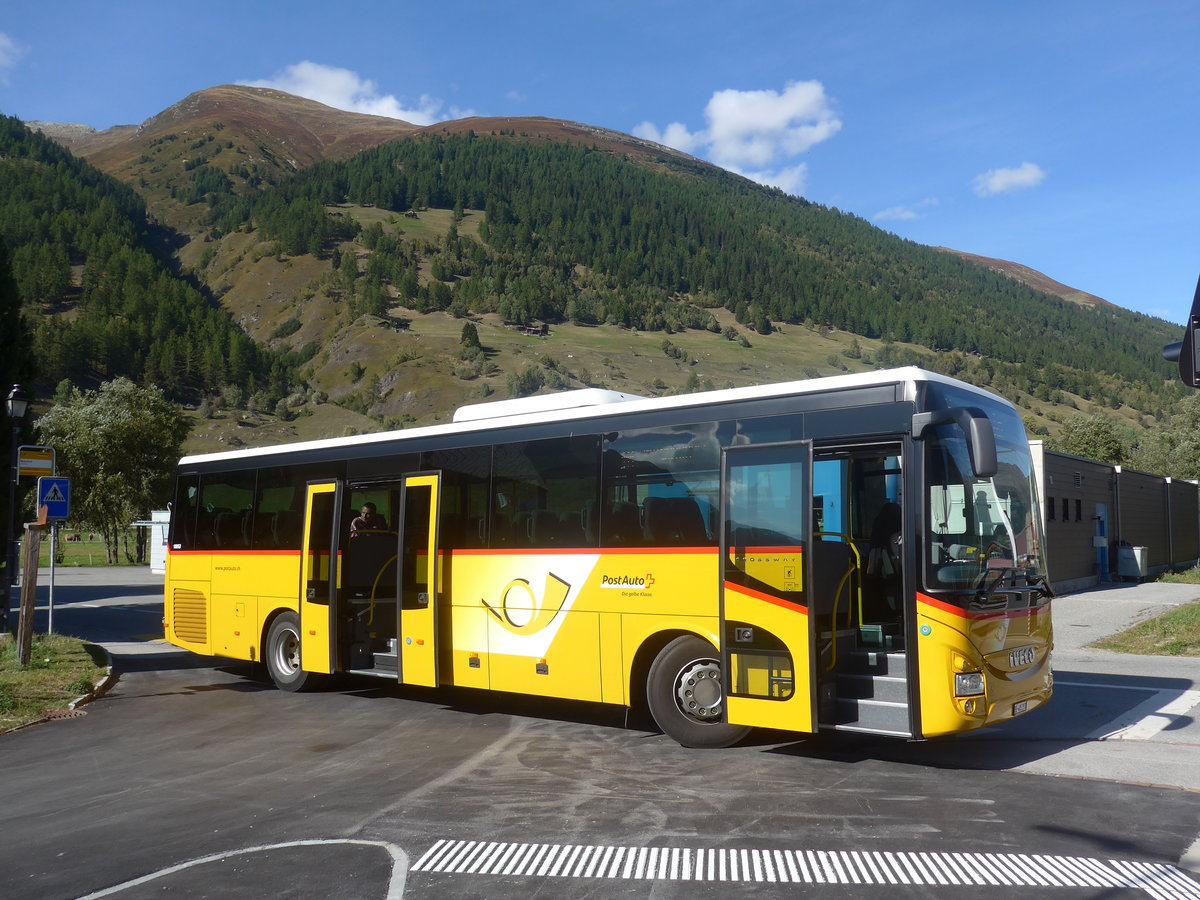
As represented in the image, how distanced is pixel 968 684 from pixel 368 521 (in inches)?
291

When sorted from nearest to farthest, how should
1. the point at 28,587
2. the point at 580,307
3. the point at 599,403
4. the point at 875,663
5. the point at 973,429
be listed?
1. the point at 973,429
2. the point at 875,663
3. the point at 599,403
4. the point at 28,587
5. the point at 580,307

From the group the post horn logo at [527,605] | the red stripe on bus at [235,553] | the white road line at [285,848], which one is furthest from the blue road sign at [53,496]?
the white road line at [285,848]

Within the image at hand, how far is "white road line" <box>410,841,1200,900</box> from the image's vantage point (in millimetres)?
5137

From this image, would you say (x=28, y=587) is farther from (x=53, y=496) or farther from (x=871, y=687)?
(x=871, y=687)

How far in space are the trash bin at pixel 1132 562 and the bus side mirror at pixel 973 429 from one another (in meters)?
29.9

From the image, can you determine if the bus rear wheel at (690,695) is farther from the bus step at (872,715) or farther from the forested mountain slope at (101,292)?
the forested mountain slope at (101,292)

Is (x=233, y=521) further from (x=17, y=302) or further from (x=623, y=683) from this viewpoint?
(x=17, y=302)

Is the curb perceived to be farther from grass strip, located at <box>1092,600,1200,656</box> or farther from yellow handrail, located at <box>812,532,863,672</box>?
grass strip, located at <box>1092,600,1200,656</box>

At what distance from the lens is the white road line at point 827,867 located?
5.14 m

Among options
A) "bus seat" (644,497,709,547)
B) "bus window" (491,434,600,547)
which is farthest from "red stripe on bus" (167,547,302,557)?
"bus seat" (644,497,709,547)

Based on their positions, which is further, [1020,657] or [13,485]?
[13,485]

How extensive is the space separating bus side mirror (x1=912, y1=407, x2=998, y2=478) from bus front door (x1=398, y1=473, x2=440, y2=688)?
219 inches

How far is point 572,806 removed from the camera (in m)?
6.80

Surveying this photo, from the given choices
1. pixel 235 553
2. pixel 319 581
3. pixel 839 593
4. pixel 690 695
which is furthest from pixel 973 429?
pixel 235 553
